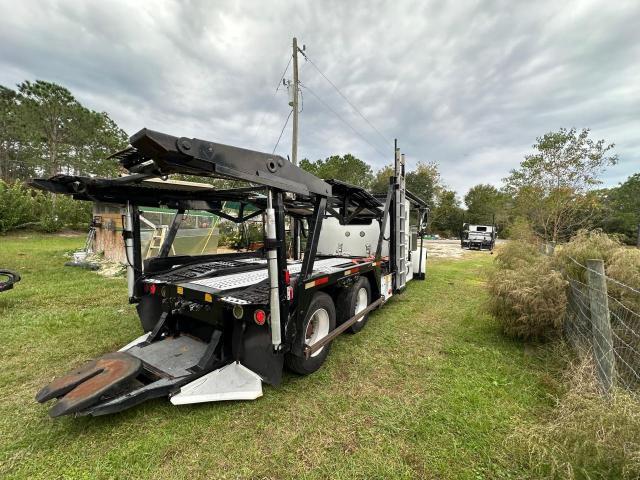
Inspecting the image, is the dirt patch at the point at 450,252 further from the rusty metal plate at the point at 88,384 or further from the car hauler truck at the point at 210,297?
the rusty metal plate at the point at 88,384

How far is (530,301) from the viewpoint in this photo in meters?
3.62

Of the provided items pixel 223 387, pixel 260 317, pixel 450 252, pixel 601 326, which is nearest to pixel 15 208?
pixel 223 387

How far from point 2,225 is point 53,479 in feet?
71.8

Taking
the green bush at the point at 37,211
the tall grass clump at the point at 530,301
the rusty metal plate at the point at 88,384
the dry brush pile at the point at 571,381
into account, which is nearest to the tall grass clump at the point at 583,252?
the dry brush pile at the point at 571,381

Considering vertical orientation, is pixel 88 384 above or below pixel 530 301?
below

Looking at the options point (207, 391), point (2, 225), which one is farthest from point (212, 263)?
point (2, 225)

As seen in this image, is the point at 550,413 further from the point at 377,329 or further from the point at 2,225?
the point at 2,225

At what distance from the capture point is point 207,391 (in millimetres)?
2451

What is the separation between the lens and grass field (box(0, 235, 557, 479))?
76.3 inches

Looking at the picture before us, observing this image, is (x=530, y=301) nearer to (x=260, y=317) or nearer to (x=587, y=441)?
(x=587, y=441)

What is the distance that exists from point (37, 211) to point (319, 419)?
24660 mm

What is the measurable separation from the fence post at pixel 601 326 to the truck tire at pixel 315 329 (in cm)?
244

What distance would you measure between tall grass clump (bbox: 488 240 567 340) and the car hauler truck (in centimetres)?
177

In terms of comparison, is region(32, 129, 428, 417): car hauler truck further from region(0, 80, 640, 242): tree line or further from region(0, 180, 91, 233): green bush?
region(0, 180, 91, 233): green bush
